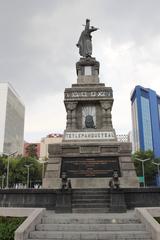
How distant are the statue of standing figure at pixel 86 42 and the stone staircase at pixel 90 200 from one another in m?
14.9

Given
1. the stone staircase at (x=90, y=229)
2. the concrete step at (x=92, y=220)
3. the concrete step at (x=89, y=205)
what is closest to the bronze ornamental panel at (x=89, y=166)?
the concrete step at (x=89, y=205)

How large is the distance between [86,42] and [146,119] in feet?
277

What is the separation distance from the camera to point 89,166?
18.7 metres

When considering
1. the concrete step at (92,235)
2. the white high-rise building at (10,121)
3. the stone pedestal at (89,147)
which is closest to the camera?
the concrete step at (92,235)

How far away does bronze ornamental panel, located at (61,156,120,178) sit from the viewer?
18.2 m

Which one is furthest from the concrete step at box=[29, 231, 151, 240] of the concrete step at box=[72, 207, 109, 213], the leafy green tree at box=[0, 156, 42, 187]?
the leafy green tree at box=[0, 156, 42, 187]

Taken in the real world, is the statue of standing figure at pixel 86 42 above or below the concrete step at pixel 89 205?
above

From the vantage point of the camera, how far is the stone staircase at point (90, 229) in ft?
33.8

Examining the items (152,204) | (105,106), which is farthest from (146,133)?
(152,204)

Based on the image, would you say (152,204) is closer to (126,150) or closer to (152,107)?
(126,150)

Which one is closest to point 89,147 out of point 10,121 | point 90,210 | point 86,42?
point 90,210

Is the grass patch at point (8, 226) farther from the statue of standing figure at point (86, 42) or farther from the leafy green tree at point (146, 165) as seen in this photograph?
the leafy green tree at point (146, 165)

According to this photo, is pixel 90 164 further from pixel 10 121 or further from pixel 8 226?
pixel 10 121

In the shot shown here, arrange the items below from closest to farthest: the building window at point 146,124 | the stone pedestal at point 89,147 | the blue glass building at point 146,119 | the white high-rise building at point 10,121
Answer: the stone pedestal at point 89,147, the building window at point 146,124, the blue glass building at point 146,119, the white high-rise building at point 10,121
